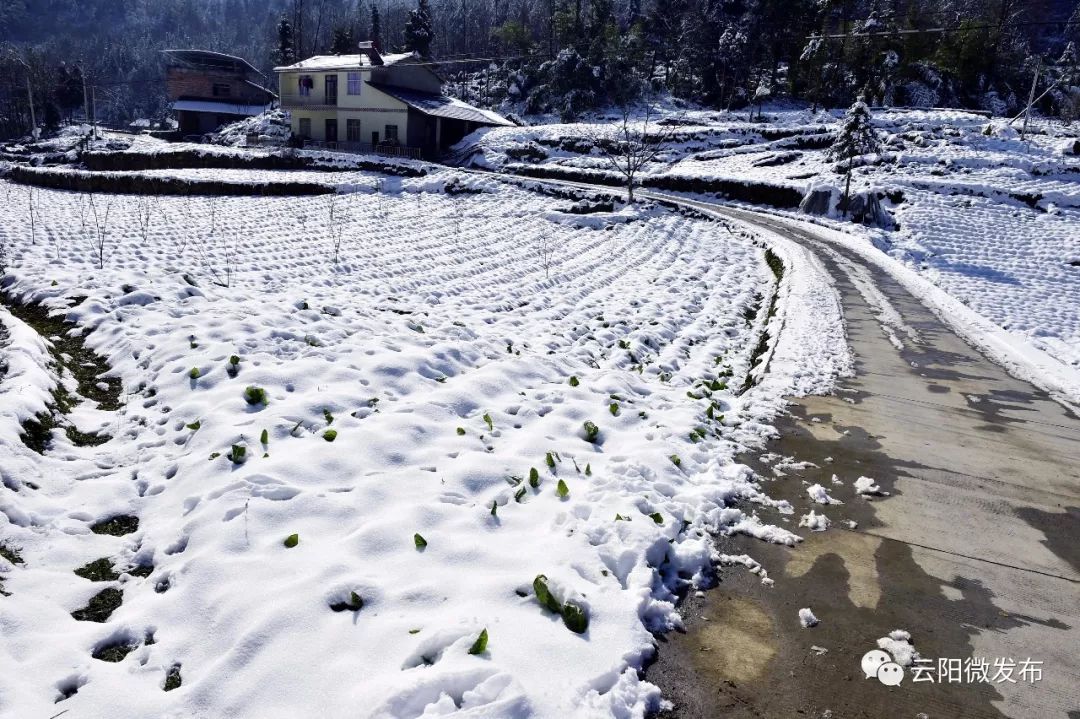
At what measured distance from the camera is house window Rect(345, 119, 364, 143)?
42188 millimetres

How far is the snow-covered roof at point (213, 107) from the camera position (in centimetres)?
5556

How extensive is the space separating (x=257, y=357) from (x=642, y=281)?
32.6ft

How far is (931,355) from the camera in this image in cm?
911

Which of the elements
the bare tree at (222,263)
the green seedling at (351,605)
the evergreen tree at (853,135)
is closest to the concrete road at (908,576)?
the green seedling at (351,605)

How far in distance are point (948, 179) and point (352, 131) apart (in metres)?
37.2

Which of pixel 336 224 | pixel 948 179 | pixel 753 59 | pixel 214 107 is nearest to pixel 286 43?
pixel 214 107

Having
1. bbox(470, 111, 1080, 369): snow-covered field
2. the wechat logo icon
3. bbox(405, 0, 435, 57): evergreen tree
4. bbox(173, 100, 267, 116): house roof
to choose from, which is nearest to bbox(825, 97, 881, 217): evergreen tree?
bbox(470, 111, 1080, 369): snow-covered field

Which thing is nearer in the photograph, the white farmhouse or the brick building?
the white farmhouse

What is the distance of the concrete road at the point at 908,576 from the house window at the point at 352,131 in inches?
1655

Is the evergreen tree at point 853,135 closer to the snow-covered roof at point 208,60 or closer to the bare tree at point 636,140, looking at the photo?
the bare tree at point 636,140

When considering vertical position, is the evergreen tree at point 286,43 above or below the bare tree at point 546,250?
above

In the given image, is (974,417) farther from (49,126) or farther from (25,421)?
(49,126)

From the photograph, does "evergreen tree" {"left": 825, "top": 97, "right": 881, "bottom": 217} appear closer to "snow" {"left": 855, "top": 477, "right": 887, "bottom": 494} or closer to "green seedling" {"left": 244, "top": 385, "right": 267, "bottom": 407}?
"snow" {"left": 855, "top": 477, "right": 887, "bottom": 494}

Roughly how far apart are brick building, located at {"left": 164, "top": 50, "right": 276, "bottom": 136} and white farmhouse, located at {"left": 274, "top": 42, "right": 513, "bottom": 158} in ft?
60.1
